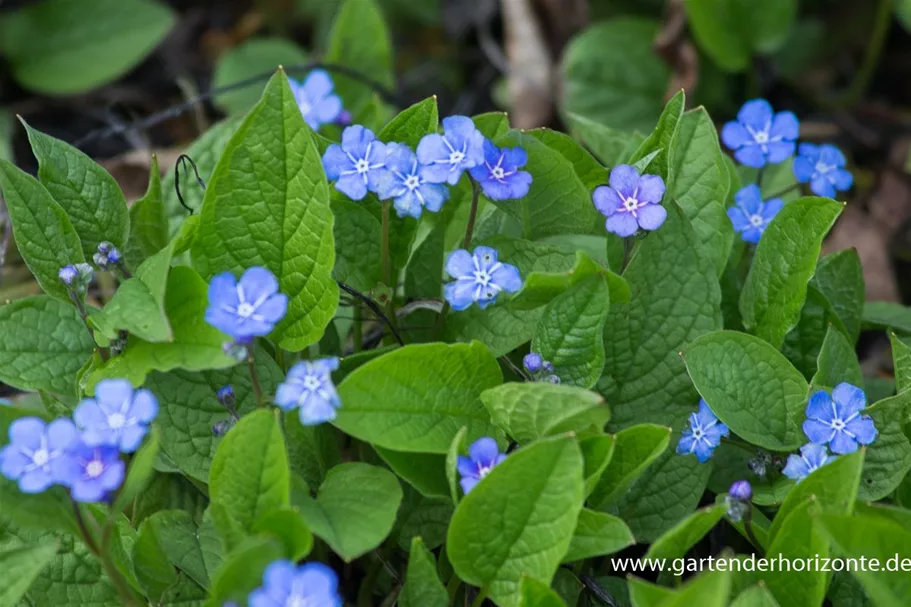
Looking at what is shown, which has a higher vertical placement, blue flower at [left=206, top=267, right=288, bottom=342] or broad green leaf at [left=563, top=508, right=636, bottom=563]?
blue flower at [left=206, top=267, right=288, bottom=342]

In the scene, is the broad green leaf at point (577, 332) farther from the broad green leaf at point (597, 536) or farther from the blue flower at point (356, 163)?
the blue flower at point (356, 163)

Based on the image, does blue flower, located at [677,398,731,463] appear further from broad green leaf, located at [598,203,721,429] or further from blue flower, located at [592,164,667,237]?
blue flower, located at [592,164,667,237]

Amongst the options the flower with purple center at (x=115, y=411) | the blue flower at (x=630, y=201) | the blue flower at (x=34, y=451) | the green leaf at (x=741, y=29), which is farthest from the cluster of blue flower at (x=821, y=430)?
the green leaf at (x=741, y=29)

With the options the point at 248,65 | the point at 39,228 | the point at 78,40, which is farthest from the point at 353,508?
the point at 78,40

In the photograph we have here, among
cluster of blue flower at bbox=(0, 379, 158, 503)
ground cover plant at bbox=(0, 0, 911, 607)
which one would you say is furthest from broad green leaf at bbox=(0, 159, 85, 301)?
cluster of blue flower at bbox=(0, 379, 158, 503)

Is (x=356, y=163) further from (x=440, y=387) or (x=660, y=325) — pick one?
(x=660, y=325)
